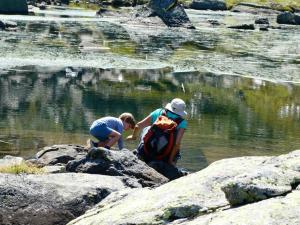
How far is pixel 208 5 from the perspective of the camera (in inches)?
5955

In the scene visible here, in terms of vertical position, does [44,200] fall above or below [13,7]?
above

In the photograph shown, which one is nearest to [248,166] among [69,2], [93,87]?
[93,87]

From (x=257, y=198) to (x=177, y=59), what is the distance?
4530 cm

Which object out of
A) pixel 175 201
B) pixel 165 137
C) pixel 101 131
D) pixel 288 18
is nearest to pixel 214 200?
pixel 175 201

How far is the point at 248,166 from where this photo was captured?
984cm

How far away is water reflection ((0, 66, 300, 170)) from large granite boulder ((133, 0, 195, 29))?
46.9 m

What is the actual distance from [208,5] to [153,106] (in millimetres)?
122216

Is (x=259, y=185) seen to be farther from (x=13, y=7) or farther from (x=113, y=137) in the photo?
(x=13, y=7)

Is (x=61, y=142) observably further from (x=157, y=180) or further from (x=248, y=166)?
Answer: (x=248, y=166)

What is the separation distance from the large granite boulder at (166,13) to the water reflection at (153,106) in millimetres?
46938

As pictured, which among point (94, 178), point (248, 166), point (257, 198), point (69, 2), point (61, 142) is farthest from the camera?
point (69, 2)

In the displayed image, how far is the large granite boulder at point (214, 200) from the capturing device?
768 cm

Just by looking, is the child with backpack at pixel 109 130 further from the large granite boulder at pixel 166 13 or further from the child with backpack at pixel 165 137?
the large granite boulder at pixel 166 13

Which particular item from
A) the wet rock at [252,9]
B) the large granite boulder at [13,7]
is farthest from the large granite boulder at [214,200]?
the wet rock at [252,9]
